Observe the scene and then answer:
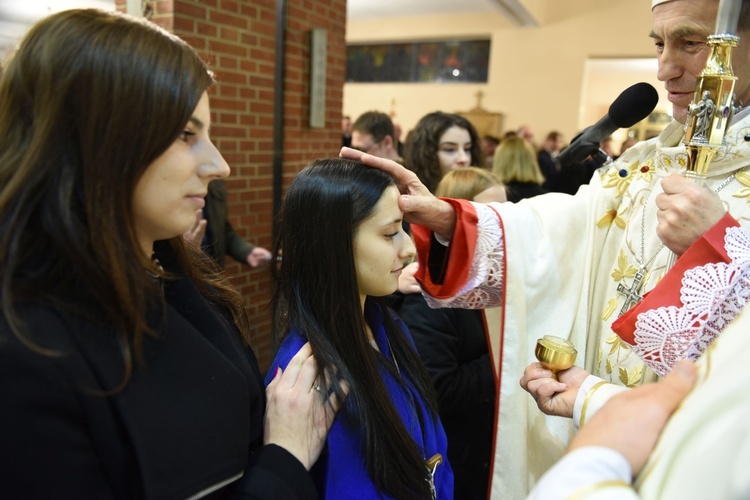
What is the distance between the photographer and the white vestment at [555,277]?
60.8 inches

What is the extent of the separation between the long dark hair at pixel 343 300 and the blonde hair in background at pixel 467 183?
1120 millimetres

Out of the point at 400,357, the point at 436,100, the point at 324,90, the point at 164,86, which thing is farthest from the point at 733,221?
the point at 436,100

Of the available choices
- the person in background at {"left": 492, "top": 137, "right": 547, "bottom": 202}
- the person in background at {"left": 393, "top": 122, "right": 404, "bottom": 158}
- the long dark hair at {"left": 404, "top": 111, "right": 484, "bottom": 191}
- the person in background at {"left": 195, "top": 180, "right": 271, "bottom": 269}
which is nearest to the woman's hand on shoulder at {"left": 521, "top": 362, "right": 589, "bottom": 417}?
the person in background at {"left": 195, "top": 180, "right": 271, "bottom": 269}

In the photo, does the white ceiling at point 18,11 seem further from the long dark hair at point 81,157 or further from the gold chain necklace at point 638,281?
the gold chain necklace at point 638,281

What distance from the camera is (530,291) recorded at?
1.63 metres

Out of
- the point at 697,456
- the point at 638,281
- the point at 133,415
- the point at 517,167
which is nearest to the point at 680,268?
the point at 638,281

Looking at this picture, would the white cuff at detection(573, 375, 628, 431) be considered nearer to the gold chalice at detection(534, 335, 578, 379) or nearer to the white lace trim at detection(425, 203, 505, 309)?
the gold chalice at detection(534, 335, 578, 379)

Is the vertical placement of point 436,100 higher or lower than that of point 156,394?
higher

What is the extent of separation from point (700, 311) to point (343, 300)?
78cm

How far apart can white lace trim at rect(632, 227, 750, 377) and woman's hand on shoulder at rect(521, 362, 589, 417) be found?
172 mm

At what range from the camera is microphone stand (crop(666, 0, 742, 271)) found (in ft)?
3.55

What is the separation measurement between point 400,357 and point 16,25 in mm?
2335

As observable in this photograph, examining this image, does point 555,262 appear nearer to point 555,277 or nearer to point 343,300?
point 555,277

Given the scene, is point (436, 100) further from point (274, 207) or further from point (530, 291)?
point (530, 291)
